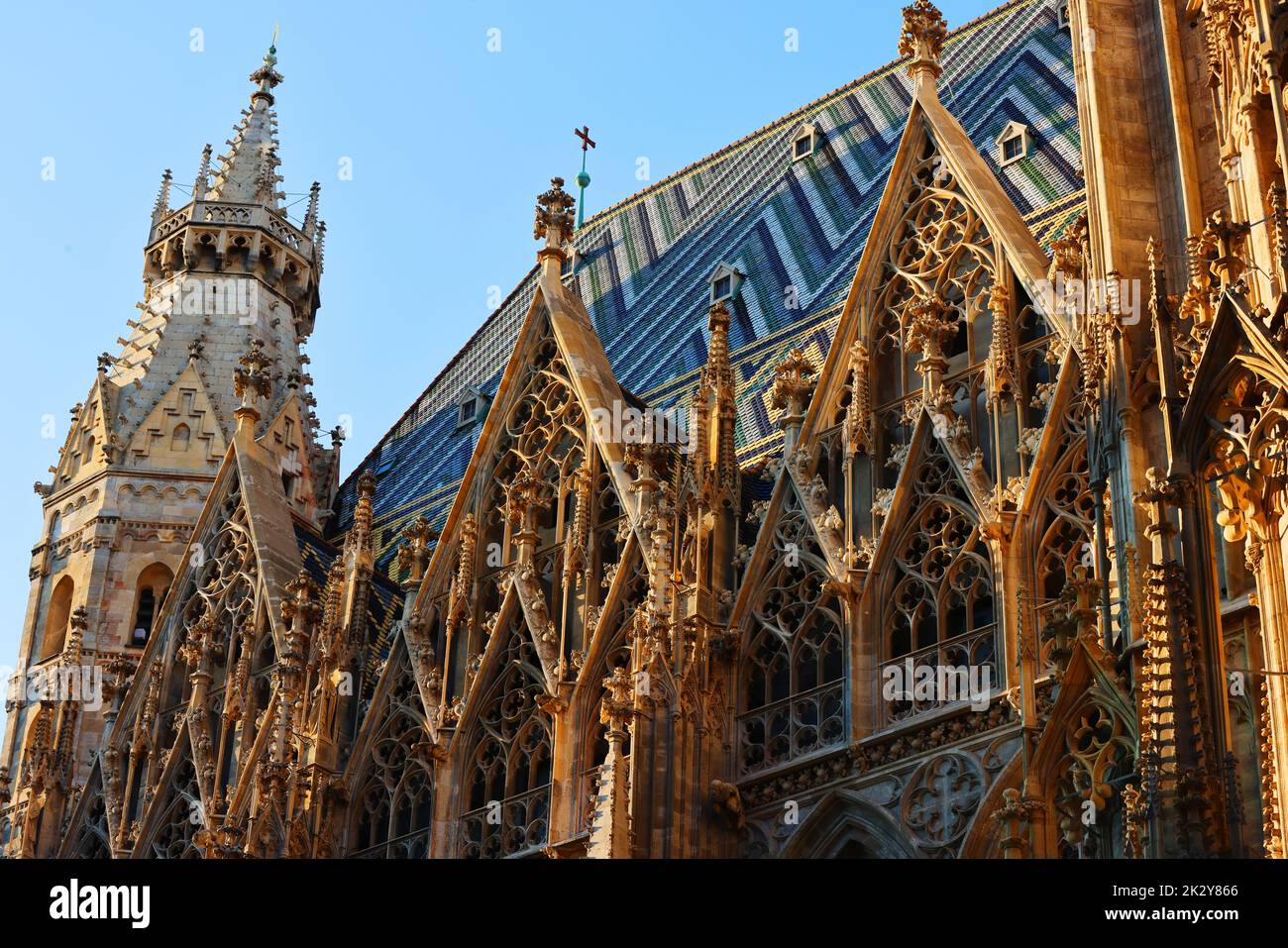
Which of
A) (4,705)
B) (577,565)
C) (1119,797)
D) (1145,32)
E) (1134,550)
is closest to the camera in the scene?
(1119,797)

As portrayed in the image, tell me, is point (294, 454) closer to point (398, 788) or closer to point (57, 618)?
point (57, 618)

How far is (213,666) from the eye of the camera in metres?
28.5

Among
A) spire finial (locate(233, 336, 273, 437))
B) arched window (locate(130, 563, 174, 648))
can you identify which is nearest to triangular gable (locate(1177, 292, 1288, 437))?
spire finial (locate(233, 336, 273, 437))

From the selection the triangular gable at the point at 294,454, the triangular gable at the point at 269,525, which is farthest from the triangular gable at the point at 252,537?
the triangular gable at the point at 294,454

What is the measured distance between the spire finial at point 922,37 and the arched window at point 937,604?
5073 mm

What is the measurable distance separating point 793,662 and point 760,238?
12931 millimetres

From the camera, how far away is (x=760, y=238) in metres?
33.1

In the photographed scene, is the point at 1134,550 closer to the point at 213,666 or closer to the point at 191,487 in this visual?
the point at 213,666

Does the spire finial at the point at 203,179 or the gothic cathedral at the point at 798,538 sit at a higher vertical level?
the spire finial at the point at 203,179

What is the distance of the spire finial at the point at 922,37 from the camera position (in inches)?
961

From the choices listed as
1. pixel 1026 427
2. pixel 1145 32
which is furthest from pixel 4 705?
pixel 1145 32

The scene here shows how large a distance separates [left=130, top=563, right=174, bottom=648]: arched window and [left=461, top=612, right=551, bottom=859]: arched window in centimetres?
958

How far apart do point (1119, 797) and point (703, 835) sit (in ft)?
23.2

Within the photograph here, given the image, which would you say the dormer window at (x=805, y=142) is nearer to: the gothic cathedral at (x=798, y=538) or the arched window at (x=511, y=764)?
the gothic cathedral at (x=798, y=538)
